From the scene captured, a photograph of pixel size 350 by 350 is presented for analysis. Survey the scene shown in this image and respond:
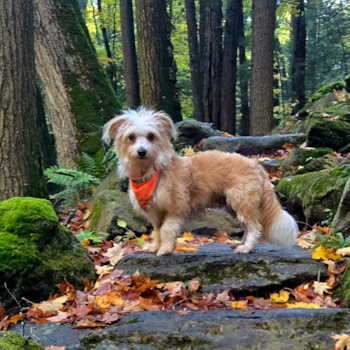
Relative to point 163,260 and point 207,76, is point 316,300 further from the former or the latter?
point 207,76

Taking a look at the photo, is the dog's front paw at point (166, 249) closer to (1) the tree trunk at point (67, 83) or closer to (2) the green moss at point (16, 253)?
(2) the green moss at point (16, 253)

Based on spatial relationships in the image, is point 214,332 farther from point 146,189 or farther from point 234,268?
point 146,189

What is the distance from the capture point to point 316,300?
144 inches

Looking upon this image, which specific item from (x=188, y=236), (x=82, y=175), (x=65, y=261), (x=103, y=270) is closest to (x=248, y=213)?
(x=188, y=236)

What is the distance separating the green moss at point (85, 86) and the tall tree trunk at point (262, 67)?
17.0 ft

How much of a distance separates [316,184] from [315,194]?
24 centimetres

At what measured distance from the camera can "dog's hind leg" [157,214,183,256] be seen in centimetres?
484

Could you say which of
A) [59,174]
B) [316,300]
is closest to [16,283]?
[316,300]

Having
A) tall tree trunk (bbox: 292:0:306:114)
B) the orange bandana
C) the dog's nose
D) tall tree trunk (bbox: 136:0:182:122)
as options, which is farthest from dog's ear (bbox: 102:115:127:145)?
tall tree trunk (bbox: 292:0:306:114)

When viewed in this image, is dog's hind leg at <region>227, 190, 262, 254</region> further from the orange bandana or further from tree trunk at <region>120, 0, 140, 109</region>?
tree trunk at <region>120, 0, 140, 109</region>

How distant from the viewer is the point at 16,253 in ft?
12.7

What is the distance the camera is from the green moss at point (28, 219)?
4168 millimetres

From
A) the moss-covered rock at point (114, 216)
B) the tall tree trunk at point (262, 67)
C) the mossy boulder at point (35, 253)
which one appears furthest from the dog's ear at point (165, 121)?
the tall tree trunk at point (262, 67)

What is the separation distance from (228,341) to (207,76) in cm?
1887
